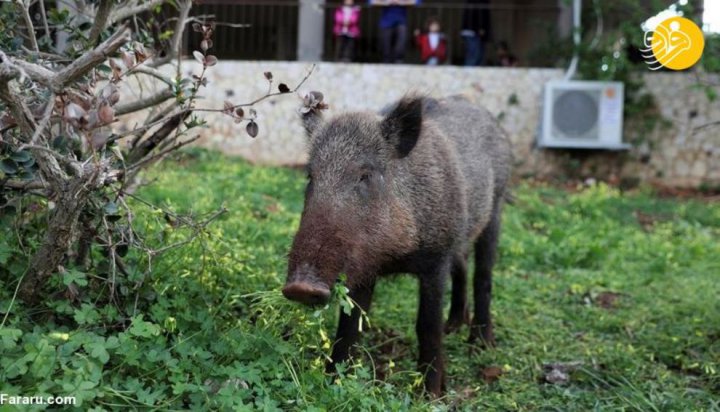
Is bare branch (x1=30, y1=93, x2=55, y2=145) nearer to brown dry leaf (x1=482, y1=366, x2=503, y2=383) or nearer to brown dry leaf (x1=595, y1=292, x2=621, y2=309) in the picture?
brown dry leaf (x1=482, y1=366, x2=503, y2=383)

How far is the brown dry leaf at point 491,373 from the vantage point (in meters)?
4.88

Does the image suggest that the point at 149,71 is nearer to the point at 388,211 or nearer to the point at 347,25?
the point at 388,211

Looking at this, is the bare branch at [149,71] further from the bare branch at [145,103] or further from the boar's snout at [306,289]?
the boar's snout at [306,289]

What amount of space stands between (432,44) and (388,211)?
10338 mm

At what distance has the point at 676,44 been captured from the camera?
5371 millimetres

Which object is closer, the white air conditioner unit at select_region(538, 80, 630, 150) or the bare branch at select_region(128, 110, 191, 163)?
the bare branch at select_region(128, 110, 191, 163)

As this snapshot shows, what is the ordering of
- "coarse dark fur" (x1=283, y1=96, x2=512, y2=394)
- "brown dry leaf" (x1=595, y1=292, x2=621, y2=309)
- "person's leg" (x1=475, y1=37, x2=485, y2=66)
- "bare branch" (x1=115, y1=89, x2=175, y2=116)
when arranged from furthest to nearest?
1. "person's leg" (x1=475, y1=37, x2=485, y2=66)
2. "brown dry leaf" (x1=595, y1=292, x2=621, y2=309)
3. "bare branch" (x1=115, y1=89, x2=175, y2=116)
4. "coarse dark fur" (x1=283, y1=96, x2=512, y2=394)

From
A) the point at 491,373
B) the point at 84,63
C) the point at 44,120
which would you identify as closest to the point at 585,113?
the point at 491,373

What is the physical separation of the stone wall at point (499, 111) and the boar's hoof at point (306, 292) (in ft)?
32.6

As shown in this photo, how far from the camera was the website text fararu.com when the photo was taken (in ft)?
9.07

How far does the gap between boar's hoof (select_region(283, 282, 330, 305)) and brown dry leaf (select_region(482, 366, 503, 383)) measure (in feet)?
5.84

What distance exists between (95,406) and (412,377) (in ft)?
6.92

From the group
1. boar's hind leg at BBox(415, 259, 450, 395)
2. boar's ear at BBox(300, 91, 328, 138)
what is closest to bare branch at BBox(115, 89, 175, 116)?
boar's ear at BBox(300, 91, 328, 138)

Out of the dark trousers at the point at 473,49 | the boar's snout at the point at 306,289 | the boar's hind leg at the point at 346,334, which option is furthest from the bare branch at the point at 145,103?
the dark trousers at the point at 473,49
